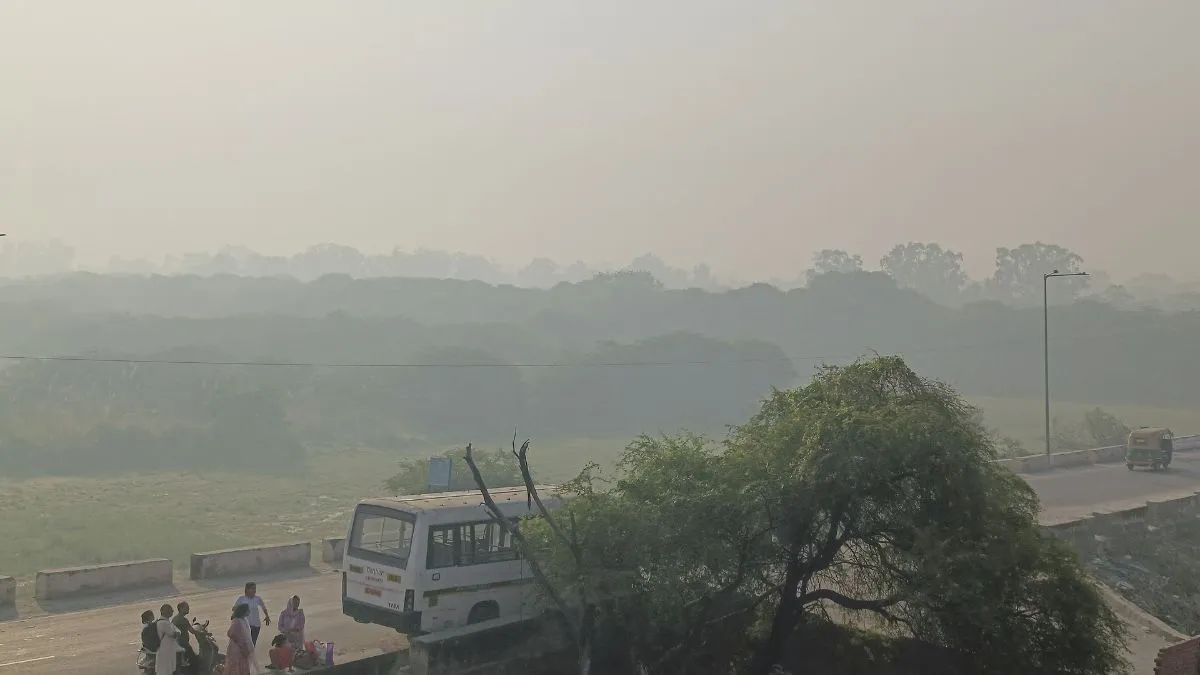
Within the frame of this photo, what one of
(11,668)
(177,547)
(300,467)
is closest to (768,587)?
(11,668)

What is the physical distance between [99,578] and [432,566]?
8.74m

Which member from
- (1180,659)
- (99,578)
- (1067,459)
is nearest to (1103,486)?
(1067,459)

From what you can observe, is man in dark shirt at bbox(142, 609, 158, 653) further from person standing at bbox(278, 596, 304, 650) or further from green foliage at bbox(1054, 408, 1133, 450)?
green foliage at bbox(1054, 408, 1133, 450)

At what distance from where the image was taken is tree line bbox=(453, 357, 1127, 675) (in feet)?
44.7

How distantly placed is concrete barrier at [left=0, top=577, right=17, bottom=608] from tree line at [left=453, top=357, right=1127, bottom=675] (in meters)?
10.1

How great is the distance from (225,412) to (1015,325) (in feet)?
379

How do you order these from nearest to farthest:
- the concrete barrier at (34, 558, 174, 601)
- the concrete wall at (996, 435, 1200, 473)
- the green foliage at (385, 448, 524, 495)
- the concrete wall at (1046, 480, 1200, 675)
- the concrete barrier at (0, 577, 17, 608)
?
the concrete barrier at (0, 577, 17, 608) < the concrete barrier at (34, 558, 174, 601) < the concrete wall at (1046, 480, 1200, 675) < the green foliage at (385, 448, 524, 495) < the concrete wall at (996, 435, 1200, 473)

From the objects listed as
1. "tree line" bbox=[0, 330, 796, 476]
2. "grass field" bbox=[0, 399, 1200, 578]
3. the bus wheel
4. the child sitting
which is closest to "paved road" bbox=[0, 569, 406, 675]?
the bus wheel

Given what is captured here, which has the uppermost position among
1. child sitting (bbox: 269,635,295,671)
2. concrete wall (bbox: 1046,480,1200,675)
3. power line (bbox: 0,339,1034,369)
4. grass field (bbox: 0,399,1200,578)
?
power line (bbox: 0,339,1034,369)

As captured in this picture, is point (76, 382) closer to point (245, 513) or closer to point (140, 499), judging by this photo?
point (140, 499)

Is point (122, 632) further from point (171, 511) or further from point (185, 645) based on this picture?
point (171, 511)

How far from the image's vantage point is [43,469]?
182 ft

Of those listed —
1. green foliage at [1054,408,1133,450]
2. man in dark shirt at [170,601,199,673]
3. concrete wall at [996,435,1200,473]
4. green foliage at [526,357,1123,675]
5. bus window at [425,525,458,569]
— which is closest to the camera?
man in dark shirt at [170,601,199,673]

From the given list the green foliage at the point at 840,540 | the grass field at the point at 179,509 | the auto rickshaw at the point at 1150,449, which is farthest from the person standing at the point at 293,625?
the auto rickshaw at the point at 1150,449
